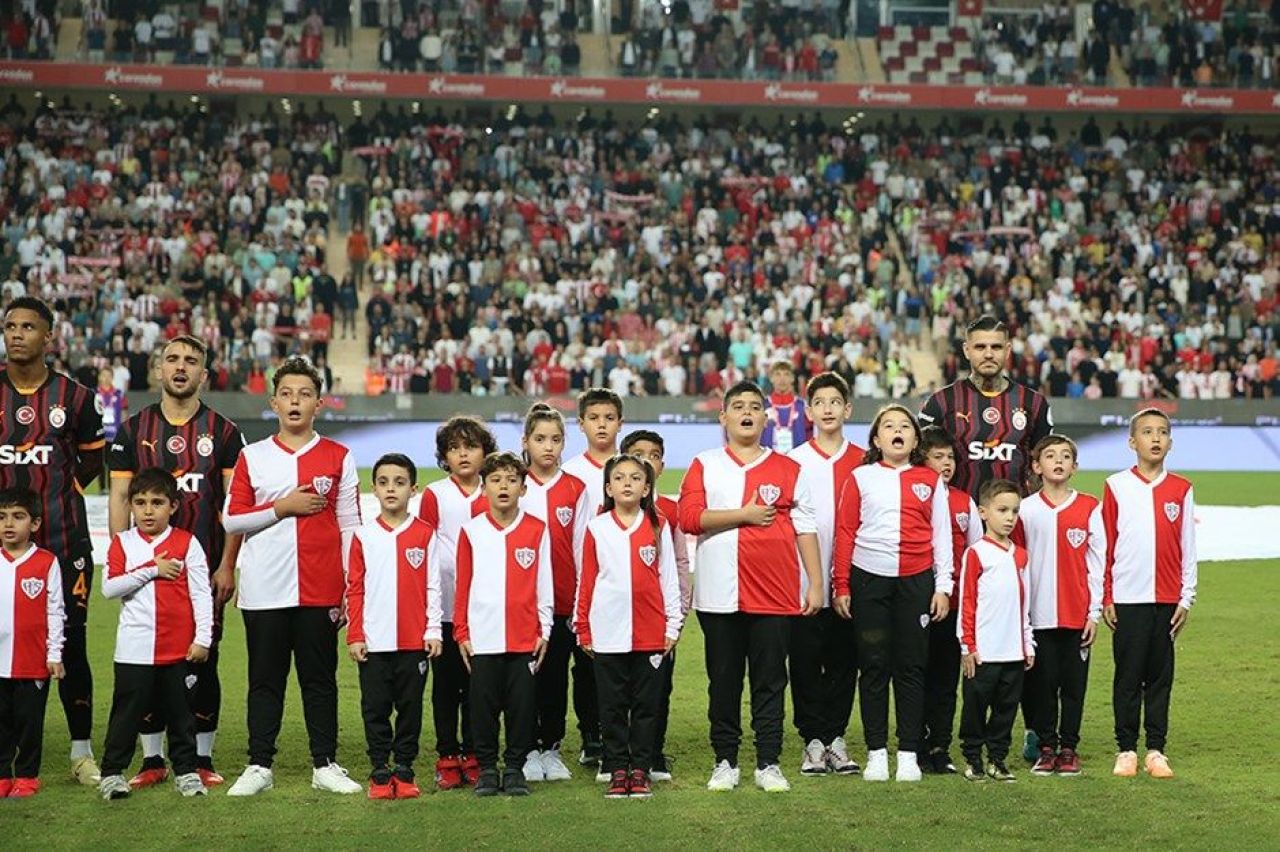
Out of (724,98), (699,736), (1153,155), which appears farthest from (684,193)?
(699,736)

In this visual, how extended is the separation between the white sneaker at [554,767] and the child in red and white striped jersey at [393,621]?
2.17 feet

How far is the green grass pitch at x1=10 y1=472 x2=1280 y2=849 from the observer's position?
22.2 feet

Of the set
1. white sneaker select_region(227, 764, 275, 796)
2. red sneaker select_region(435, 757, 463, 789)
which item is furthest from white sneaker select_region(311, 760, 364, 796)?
red sneaker select_region(435, 757, 463, 789)

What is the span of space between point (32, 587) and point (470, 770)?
221 centimetres

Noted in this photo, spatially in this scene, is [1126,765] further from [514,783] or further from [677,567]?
[514,783]

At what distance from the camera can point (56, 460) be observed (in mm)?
8133

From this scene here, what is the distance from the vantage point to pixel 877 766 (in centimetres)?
→ 786

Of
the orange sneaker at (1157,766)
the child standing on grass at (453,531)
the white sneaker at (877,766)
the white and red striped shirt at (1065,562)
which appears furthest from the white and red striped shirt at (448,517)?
the orange sneaker at (1157,766)

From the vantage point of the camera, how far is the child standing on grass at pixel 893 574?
8.02 metres

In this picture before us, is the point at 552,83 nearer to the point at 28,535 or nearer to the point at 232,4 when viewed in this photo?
the point at 232,4

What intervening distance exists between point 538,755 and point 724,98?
35.3 meters

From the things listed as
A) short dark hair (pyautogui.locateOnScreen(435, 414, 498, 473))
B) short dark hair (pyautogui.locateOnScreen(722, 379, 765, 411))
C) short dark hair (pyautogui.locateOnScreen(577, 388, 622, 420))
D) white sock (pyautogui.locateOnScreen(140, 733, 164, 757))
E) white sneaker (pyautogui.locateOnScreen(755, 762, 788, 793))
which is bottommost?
white sneaker (pyautogui.locateOnScreen(755, 762, 788, 793))

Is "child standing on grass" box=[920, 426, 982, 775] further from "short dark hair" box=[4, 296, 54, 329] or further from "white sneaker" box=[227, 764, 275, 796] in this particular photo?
"short dark hair" box=[4, 296, 54, 329]

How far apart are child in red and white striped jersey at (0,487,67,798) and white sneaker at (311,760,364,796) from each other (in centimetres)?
128
